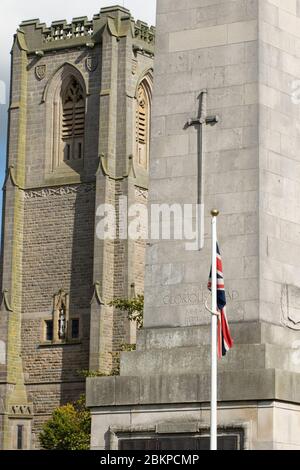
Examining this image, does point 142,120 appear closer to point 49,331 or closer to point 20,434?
point 49,331

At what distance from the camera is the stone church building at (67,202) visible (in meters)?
68.5

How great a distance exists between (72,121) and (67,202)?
4.95 meters

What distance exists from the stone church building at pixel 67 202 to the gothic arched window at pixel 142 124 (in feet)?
0.26

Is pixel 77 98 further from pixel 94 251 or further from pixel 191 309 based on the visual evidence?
pixel 191 309

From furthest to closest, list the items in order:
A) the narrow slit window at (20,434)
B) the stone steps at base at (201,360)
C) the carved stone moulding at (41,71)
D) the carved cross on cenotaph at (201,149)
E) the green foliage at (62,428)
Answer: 1. the carved stone moulding at (41,71)
2. the narrow slit window at (20,434)
3. the green foliage at (62,428)
4. the carved cross on cenotaph at (201,149)
5. the stone steps at base at (201,360)

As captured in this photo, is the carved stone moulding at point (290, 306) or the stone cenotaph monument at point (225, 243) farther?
the carved stone moulding at point (290, 306)

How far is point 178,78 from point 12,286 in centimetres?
5311

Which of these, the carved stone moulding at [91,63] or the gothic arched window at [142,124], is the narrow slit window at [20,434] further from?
the carved stone moulding at [91,63]

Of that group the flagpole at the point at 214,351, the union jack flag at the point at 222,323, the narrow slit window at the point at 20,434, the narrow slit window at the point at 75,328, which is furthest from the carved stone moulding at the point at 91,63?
the union jack flag at the point at 222,323

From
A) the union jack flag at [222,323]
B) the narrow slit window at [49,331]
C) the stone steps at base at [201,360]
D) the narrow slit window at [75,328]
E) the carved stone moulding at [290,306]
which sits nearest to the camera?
the union jack flag at [222,323]

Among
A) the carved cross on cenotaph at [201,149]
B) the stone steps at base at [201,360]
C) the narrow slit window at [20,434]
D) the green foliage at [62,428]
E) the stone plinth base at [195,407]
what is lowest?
the stone plinth base at [195,407]

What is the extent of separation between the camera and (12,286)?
71.0 meters

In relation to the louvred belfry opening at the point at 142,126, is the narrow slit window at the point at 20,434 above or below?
below
